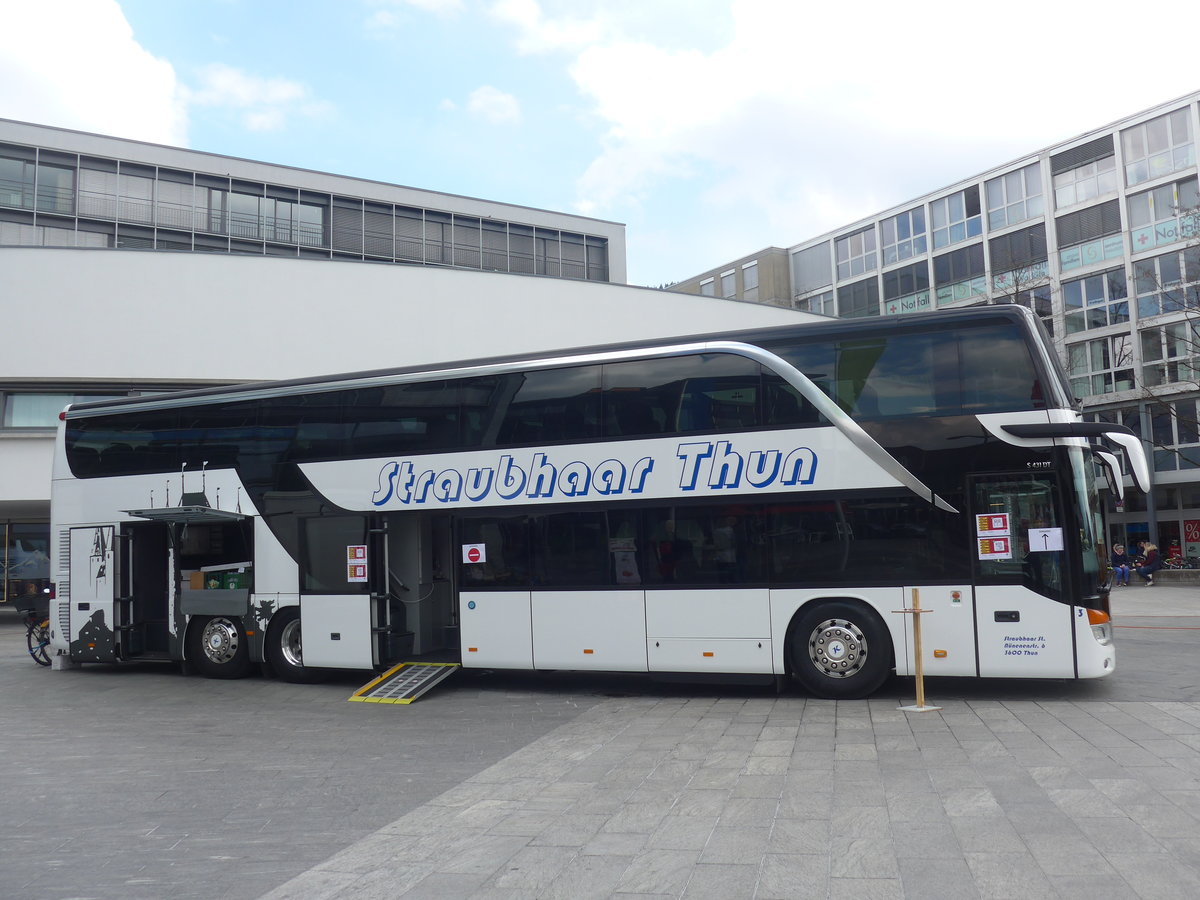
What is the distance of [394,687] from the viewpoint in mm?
11984

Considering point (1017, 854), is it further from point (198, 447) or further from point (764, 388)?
point (198, 447)

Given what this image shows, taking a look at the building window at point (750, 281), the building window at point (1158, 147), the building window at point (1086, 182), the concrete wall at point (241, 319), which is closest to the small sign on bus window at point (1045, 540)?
the concrete wall at point (241, 319)

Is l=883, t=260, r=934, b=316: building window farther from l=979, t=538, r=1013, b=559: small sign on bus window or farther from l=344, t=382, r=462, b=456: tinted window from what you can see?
l=979, t=538, r=1013, b=559: small sign on bus window

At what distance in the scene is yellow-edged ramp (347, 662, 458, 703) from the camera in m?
11.7

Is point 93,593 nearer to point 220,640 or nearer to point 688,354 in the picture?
point 220,640

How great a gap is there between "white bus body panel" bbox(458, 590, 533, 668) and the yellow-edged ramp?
0.44m

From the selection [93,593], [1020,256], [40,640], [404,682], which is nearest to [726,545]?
[404,682]

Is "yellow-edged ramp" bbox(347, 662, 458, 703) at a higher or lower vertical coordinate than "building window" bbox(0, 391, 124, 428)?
lower

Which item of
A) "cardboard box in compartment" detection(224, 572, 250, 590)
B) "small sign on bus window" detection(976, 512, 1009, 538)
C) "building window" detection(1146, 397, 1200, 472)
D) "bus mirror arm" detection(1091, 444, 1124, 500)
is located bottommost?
"cardboard box in compartment" detection(224, 572, 250, 590)

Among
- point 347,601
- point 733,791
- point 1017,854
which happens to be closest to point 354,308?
point 347,601

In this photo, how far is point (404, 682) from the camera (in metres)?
12.2

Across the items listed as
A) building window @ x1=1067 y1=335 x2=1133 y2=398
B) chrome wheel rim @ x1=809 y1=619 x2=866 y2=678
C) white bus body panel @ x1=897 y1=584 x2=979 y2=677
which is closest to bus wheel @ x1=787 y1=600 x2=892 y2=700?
chrome wheel rim @ x1=809 y1=619 x2=866 y2=678

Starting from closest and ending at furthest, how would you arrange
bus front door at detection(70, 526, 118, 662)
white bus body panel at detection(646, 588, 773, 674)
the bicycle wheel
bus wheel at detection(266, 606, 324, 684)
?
white bus body panel at detection(646, 588, 773, 674), bus wheel at detection(266, 606, 324, 684), bus front door at detection(70, 526, 118, 662), the bicycle wheel

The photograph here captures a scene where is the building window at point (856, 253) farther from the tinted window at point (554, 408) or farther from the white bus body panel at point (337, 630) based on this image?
the white bus body panel at point (337, 630)
